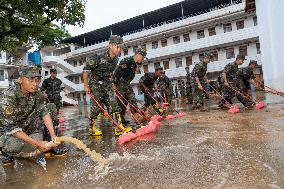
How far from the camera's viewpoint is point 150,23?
40.2 meters

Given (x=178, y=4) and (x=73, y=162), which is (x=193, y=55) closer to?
(x=178, y=4)

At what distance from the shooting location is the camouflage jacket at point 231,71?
958 cm

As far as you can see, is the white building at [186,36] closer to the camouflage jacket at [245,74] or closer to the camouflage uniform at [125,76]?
the camouflage jacket at [245,74]

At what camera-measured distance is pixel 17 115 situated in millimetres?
4301

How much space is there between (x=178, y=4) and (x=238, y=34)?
806 centimetres

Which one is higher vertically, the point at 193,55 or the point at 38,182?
the point at 193,55

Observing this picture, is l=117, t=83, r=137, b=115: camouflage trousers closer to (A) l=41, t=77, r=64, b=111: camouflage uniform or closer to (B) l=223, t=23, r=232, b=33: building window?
(A) l=41, t=77, r=64, b=111: camouflage uniform

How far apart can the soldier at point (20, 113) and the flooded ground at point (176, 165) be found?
294mm

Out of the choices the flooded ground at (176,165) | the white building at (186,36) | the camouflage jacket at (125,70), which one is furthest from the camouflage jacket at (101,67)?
the white building at (186,36)

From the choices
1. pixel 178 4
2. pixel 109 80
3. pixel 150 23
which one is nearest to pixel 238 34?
pixel 178 4

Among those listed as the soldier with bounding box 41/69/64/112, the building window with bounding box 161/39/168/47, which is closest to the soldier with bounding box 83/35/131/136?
the soldier with bounding box 41/69/64/112

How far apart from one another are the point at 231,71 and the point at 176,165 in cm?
698

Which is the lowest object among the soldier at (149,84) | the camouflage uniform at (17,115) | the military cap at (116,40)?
the camouflage uniform at (17,115)

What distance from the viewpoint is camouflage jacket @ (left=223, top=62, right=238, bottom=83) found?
9.58 metres
